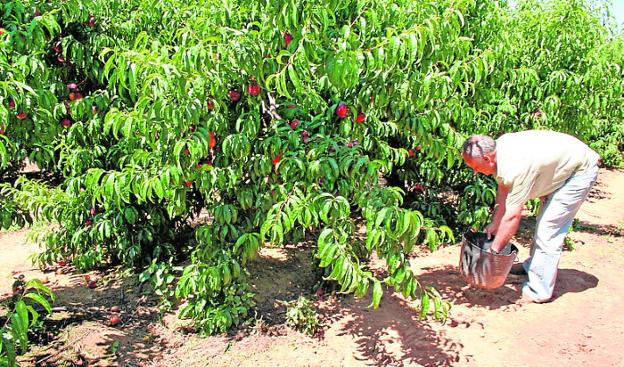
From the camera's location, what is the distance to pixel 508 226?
11.1 ft

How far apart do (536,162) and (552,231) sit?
0.65 metres

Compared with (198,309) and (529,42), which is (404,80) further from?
(529,42)

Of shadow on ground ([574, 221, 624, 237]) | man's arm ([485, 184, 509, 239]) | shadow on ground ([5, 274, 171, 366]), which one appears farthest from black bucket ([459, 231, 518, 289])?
shadow on ground ([574, 221, 624, 237])

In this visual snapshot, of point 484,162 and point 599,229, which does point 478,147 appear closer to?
point 484,162

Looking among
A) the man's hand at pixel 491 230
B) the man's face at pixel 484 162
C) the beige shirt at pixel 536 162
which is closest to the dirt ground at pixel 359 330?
the man's hand at pixel 491 230

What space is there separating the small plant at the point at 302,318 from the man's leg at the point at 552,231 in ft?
5.69

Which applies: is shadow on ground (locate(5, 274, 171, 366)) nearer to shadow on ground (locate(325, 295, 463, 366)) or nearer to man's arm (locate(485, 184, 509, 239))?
shadow on ground (locate(325, 295, 463, 366))

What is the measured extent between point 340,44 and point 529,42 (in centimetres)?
320

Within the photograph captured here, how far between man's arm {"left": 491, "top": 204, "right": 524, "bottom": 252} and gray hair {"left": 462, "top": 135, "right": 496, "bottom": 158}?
1.41ft

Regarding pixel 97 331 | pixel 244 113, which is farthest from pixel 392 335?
pixel 97 331

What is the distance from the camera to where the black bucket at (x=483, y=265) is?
11.3 ft

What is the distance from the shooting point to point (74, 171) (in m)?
3.74

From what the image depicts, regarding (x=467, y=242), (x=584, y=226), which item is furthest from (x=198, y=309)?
(x=584, y=226)

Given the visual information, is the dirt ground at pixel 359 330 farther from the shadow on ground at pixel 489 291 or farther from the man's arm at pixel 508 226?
the man's arm at pixel 508 226
